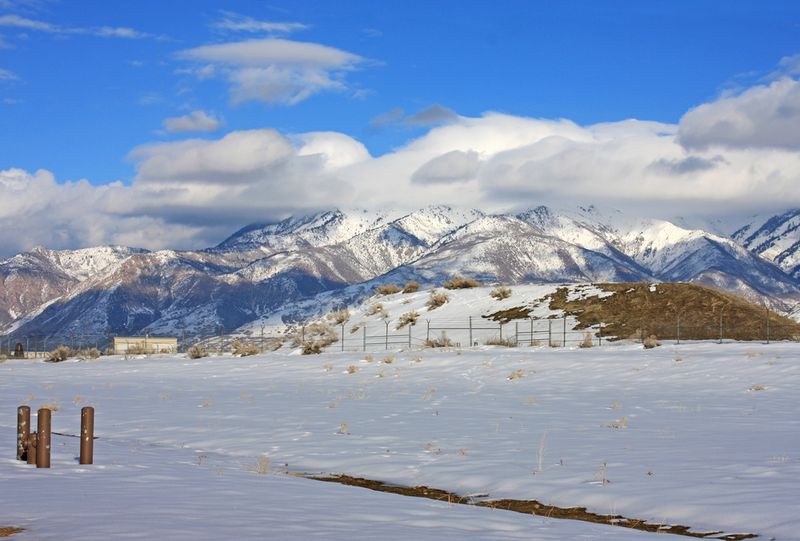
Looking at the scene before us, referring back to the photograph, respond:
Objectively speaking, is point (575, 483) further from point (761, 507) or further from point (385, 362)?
point (385, 362)

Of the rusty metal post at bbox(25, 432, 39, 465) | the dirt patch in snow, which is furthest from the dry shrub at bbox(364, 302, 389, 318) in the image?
the rusty metal post at bbox(25, 432, 39, 465)

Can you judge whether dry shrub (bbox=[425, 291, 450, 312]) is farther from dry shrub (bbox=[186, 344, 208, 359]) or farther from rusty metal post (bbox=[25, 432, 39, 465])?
rusty metal post (bbox=[25, 432, 39, 465])

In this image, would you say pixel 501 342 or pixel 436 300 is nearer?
pixel 501 342

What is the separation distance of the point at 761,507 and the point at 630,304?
140ft

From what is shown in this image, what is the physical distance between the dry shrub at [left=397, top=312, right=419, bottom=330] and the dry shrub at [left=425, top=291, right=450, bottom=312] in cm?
185

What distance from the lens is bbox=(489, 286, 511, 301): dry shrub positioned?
60247mm

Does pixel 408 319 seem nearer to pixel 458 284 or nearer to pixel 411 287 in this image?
pixel 458 284

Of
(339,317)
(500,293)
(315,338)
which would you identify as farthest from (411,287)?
(315,338)

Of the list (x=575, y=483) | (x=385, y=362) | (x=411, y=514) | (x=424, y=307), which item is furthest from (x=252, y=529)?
(x=424, y=307)

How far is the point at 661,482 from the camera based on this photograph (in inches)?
553

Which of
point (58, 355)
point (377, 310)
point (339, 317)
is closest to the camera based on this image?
point (58, 355)

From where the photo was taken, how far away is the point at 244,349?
181ft

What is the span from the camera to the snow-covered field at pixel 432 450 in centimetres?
1074

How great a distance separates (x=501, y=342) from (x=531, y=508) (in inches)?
1429
